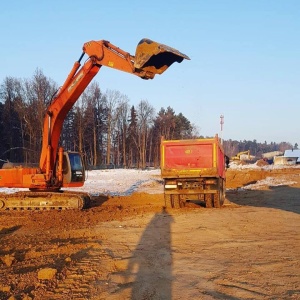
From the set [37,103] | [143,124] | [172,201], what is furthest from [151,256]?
[143,124]

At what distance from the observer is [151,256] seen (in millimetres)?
7957

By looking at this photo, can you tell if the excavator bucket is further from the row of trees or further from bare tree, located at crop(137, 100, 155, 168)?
bare tree, located at crop(137, 100, 155, 168)

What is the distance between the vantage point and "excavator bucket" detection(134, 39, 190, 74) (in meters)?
11.7

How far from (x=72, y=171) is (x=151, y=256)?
28.9 ft

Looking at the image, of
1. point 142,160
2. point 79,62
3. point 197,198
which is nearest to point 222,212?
point 197,198

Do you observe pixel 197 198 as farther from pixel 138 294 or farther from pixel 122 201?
pixel 138 294

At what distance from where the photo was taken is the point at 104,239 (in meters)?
9.79

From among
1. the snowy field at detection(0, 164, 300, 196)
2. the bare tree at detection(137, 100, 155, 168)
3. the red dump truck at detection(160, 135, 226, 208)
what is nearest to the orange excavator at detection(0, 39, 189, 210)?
the red dump truck at detection(160, 135, 226, 208)

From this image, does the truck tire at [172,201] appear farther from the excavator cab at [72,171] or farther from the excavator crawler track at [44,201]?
the excavator cab at [72,171]

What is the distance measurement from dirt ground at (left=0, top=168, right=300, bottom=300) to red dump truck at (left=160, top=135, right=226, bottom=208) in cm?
200

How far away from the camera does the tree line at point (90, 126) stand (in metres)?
A: 63.2

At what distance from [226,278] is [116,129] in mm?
78975

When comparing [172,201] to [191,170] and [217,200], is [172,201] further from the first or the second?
[217,200]

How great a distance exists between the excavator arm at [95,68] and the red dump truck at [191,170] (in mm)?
4135
